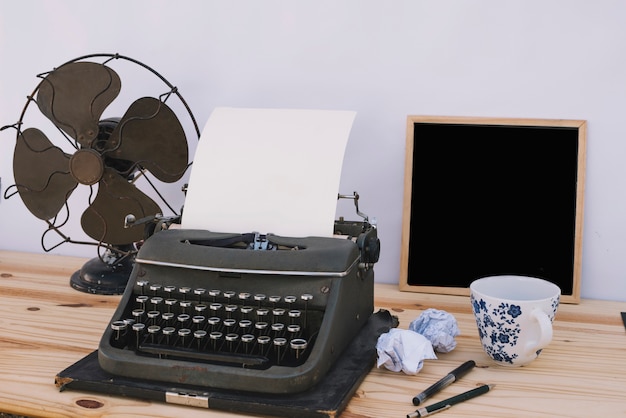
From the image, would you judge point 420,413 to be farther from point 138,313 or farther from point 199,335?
point 138,313

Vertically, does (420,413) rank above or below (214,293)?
below

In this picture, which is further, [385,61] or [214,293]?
[385,61]

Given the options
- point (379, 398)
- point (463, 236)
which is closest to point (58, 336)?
point (379, 398)

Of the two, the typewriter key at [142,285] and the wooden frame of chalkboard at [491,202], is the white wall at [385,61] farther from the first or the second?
the typewriter key at [142,285]

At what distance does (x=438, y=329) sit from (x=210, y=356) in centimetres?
46

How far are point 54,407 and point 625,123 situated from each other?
1410 millimetres

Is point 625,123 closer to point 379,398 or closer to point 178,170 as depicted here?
point 379,398

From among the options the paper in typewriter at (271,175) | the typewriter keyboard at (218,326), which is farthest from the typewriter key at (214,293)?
the paper in typewriter at (271,175)

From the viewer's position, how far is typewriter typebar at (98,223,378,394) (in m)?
1.30

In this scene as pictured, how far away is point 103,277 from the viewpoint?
6.27ft

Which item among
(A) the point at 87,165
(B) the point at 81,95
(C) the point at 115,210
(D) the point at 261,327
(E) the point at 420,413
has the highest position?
(B) the point at 81,95

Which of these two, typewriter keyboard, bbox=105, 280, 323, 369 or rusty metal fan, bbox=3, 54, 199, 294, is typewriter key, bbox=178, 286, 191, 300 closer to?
typewriter keyboard, bbox=105, 280, 323, 369

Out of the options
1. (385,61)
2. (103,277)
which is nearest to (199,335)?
(103,277)

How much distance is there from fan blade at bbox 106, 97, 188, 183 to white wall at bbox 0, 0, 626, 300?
0.22 meters
